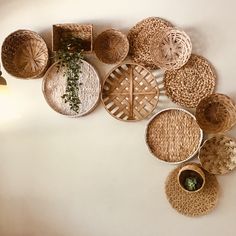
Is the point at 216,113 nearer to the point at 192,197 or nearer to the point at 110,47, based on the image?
the point at 192,197

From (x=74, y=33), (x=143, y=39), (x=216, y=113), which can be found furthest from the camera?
(x=74, y=33)

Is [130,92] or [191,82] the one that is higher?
[191,82]

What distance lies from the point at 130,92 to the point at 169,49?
1.24 feet

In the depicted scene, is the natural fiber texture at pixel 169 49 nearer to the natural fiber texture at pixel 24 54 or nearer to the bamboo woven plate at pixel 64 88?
the bamboo woven plate at pixel 64 88

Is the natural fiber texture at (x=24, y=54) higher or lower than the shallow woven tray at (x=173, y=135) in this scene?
higher

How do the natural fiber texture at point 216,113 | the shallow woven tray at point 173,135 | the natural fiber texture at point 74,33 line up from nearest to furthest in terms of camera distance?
the natural fiber texture at point 216,113, the shallow woven tray at point 173,135, the natural fiber texture at point 74,33

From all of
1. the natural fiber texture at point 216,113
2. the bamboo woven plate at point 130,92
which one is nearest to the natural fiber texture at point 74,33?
the bamboo woven plate at point 130,92

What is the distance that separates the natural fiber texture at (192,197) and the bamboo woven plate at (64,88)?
727 mm

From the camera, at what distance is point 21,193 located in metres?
2.88

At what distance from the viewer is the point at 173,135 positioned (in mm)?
2619

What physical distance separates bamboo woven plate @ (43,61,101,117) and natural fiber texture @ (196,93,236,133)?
0.70 meters

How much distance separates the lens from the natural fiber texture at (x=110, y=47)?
2650 millimetres

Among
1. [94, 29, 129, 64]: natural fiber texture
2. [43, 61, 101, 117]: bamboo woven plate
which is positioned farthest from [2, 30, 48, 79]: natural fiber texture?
[94, 29, 129, 64]: natural fiber texture

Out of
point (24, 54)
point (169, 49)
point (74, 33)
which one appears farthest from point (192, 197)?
point (24, 54)
